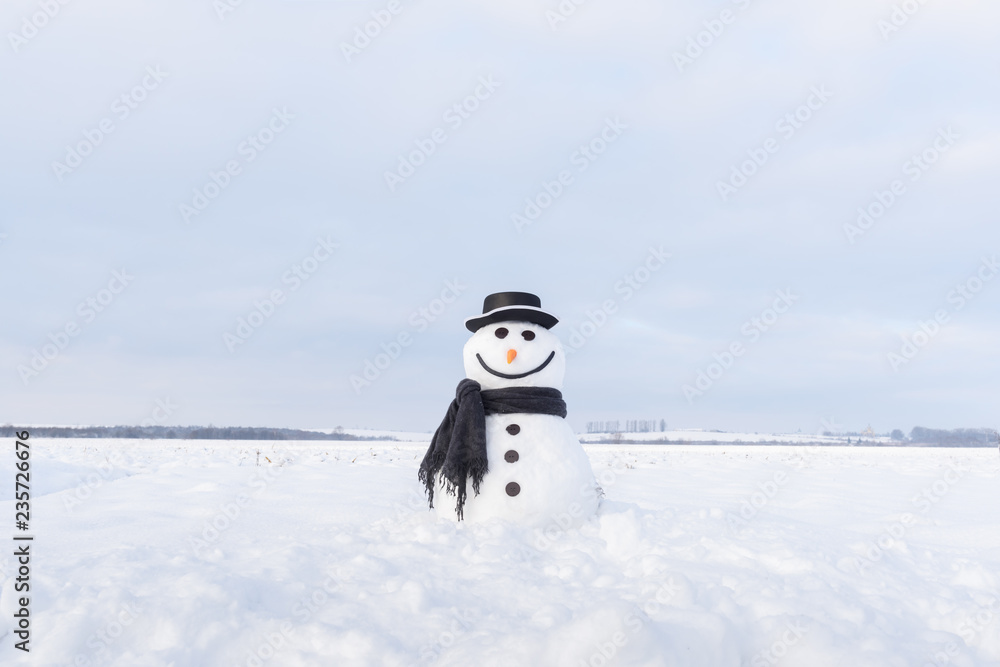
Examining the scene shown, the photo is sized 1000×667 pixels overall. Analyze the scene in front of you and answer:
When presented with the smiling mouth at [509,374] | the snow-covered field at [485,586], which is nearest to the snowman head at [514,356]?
the smiling mouth at [509,374]

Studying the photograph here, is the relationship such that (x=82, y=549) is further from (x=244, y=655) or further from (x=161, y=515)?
(x=244, y=655)

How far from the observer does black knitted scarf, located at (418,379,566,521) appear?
15.7 feet

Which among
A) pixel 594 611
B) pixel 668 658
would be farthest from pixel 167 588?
pixel 668 658

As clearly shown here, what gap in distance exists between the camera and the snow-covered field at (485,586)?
257cm

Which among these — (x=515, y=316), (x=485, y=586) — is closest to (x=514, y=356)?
(x=515, y=316)

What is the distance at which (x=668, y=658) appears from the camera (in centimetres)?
241

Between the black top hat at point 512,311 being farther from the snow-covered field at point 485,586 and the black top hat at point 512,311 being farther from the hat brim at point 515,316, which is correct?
the snow-covered field at point 485,586

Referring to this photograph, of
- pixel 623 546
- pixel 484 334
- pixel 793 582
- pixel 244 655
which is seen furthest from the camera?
pixel 484 334

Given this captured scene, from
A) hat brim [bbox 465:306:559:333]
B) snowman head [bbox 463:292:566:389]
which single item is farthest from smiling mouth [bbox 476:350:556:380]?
hat brim [bbox 465:306:559:333]

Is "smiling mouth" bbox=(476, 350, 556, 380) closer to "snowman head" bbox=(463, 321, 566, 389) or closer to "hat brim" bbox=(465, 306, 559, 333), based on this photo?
"snowman head" bbox=(463, 321, 566, 389)

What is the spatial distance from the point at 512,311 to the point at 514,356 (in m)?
0.38

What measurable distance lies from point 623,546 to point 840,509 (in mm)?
4030

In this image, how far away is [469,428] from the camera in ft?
15.9

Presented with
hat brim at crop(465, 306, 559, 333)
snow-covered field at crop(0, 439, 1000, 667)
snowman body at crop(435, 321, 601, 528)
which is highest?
hat brim at crop(465, 306, 559, 333)
